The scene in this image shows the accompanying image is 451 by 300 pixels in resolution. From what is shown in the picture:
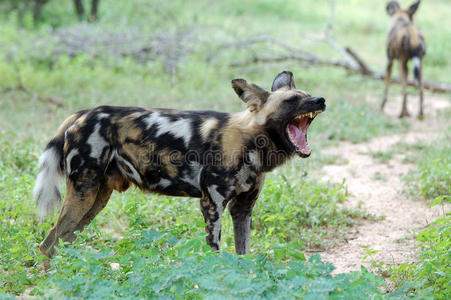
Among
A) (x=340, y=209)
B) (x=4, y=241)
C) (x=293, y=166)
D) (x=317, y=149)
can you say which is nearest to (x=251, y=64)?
(x=317, y=149)

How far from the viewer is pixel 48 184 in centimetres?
332

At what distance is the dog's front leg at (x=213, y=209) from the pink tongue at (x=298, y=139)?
1.57ft

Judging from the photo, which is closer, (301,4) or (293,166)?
(293,166)

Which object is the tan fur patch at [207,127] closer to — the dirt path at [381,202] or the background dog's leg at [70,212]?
the background dog's leg at [70,212]

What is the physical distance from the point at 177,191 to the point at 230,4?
1324cm

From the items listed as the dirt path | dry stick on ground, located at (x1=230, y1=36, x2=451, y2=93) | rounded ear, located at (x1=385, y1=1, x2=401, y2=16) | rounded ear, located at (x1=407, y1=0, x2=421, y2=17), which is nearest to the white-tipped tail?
the dirt path

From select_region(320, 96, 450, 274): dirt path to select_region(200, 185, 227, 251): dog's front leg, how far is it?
84 centimetres

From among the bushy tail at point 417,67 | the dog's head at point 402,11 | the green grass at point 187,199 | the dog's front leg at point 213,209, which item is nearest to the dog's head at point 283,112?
the green grass at point 187,199

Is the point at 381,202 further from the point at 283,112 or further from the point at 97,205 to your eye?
the point at 97,205

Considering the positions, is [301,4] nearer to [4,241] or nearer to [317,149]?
[317,149]

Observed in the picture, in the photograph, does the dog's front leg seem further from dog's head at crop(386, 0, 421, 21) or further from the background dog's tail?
dog's head at crop(386, 0, 421, 21)

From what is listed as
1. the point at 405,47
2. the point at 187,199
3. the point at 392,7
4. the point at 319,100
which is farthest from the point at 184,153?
the point at 392,7

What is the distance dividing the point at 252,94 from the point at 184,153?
487 mm

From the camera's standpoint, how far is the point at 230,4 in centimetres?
1584
